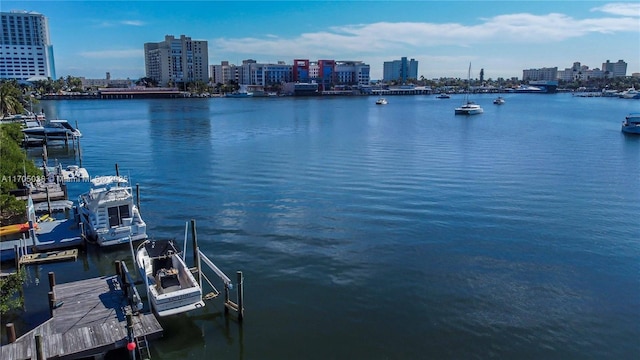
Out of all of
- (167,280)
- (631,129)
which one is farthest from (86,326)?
(631,129)

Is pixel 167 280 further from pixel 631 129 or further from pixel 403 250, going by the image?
pixel 631 129

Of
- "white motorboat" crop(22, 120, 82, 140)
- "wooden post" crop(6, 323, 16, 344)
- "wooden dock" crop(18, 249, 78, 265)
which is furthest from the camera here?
"white motorboat" crop(22, 120, 82, 140)

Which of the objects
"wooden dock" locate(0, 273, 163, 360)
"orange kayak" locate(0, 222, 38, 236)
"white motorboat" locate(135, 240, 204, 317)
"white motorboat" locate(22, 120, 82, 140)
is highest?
"white motorboat" locate(22, 120, 82, 140)

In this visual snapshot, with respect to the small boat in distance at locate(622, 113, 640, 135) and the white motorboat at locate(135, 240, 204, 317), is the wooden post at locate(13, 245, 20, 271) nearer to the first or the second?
the white motorboat at locate(135, 240, 204, 317)

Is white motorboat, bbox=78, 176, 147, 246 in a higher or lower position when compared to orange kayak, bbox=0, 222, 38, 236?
higher

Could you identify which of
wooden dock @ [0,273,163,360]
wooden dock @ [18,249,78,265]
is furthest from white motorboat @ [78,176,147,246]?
wooden dock @ [0,273,163,360]

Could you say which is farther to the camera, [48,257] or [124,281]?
[48,257]

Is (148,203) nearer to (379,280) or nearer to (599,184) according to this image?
(379,280)

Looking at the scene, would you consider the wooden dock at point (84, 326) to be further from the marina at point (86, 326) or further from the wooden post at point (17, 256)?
the wooden post at point (17, 256)
